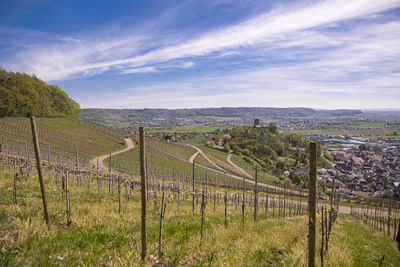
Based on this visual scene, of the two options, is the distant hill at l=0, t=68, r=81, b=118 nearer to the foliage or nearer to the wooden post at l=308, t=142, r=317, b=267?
the wooden post at l=308, t=142, r=317, b=267

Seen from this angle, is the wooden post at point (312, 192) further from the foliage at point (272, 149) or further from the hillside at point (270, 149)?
the foliage at point (272, 149)

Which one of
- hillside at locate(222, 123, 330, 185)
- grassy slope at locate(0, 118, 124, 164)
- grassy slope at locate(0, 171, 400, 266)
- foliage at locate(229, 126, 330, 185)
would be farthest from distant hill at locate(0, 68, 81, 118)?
foliage at locate(229, 126, 330, 185)

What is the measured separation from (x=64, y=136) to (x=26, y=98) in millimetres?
18887

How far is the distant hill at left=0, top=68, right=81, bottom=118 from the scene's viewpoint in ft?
187

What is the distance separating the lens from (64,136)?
180 feet

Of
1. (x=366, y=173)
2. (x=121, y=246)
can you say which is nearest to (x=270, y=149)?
(x=366, y=173)

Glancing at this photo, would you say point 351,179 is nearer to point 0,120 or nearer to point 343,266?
point 343,266

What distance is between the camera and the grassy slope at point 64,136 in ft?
141

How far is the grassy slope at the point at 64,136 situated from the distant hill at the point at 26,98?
667 centimetres

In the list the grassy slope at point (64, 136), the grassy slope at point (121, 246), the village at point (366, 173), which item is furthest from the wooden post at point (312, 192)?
the grassy slope at point (64, 136)

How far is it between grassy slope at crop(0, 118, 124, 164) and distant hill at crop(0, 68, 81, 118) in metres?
6.67

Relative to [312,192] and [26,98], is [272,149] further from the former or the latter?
[312,192]

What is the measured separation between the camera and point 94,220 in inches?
242

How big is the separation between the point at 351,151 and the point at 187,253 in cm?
13180
